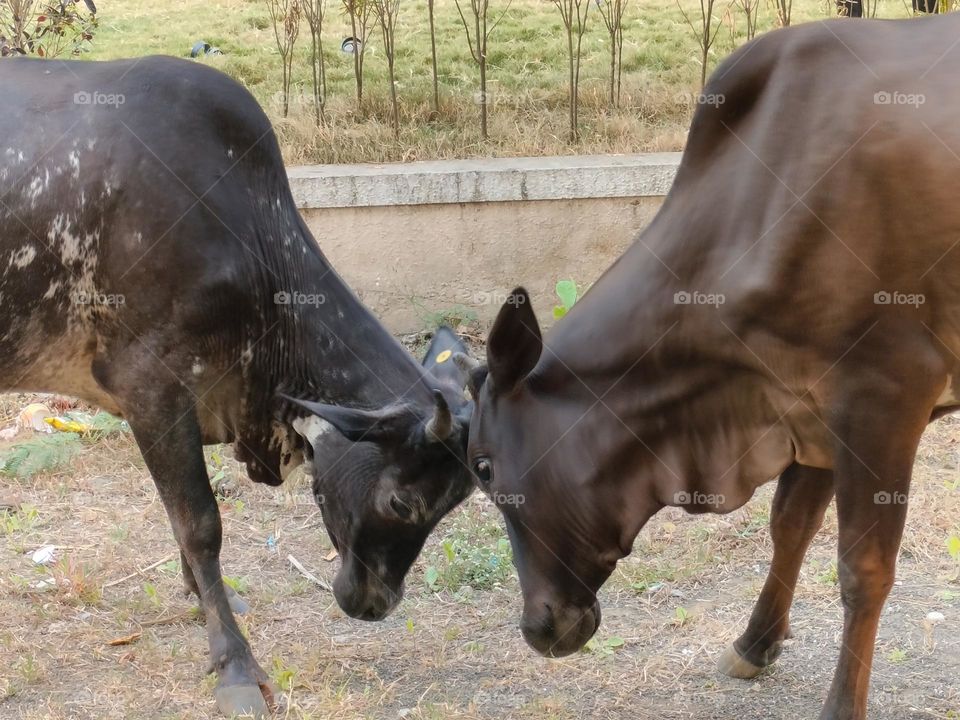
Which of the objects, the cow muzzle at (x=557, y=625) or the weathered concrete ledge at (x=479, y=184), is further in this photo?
the weathered concrete ledge at (x=479, y=184)

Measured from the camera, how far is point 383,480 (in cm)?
371

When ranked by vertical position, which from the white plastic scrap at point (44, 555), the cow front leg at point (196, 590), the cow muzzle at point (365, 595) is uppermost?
the cow muzzle at point (365, 595)

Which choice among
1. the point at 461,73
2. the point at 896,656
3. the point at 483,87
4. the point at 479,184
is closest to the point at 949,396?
the point at 896,656

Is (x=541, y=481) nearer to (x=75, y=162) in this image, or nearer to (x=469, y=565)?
(x=469, y=565)

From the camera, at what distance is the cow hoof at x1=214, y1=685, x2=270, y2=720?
3.70 meters


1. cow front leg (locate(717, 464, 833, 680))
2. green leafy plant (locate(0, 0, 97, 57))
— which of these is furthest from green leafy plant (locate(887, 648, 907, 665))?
green leafy plant (locate(0, 0, 97, 57))

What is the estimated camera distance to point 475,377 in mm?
3369

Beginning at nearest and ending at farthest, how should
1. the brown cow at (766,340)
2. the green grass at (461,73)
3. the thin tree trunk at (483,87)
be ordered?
the brown cow at (766,340) < the green grass at (461,73) < the thin tree trunk at (483,87)

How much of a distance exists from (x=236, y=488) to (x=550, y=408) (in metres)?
2.39

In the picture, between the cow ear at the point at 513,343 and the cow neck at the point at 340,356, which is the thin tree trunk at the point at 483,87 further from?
the cow ear at the point at 513,343

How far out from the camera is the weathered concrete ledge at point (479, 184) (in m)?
6.52

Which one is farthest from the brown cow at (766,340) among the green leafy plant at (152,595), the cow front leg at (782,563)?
the green leafy plant at (152,595)

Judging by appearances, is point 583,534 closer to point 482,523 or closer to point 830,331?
point 830,331

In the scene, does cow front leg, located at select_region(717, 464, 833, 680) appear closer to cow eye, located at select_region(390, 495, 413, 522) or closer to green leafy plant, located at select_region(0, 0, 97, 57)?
cow eye, located at select_region(390, 495, 413, 522)
